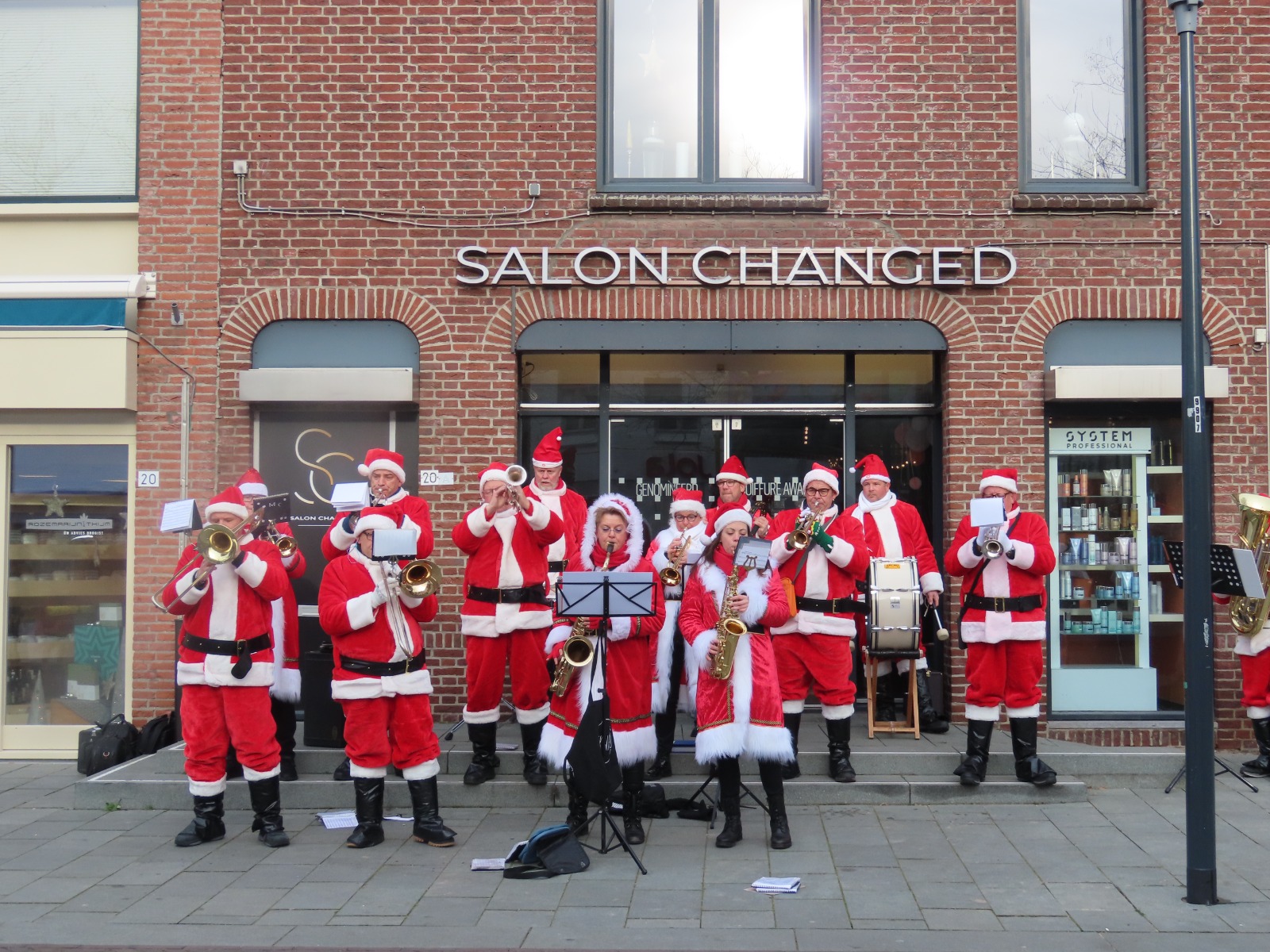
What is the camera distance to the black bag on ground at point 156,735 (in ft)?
30.1

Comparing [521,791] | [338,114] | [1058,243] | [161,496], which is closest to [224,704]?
[521,791]

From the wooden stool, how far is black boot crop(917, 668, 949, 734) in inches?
2.8

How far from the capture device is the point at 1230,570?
303 inches

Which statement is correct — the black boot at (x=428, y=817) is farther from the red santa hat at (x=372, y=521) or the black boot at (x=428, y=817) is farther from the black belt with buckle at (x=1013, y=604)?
the black belt with buckle at (x=1013, y=604)

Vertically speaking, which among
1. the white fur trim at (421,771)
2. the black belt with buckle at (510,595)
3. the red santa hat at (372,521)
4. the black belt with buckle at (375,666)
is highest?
the red santa hat at (372,521)

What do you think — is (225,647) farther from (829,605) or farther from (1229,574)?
(1229,574)

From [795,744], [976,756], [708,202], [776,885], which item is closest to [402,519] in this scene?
[795,744]

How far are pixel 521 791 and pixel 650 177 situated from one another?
5.10 meters

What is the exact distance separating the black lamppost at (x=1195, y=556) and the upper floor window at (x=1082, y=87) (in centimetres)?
385

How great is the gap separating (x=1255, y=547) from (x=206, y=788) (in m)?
7.40

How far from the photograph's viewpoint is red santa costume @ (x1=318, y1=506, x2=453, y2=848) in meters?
6.99

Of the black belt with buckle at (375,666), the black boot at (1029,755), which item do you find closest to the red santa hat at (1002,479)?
the black boot at (1029,755)

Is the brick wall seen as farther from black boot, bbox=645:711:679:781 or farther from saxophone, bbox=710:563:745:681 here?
saxophone, bbox=710:563:745:681

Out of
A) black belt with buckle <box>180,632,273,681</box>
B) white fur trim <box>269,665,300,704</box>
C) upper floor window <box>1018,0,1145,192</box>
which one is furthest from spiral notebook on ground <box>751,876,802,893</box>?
upper floor window <box>1018,0,1145,192</box>
